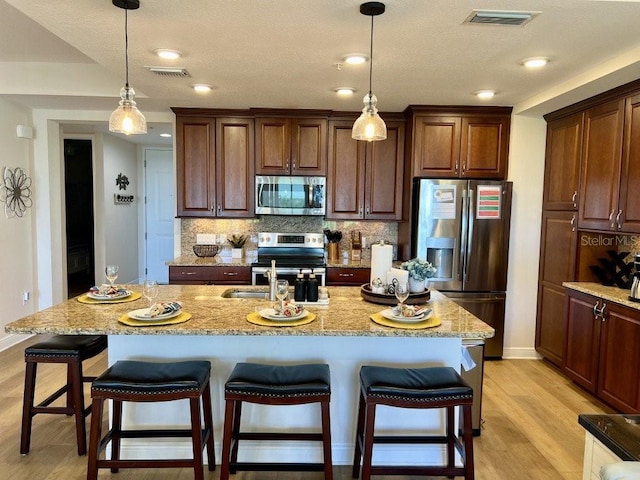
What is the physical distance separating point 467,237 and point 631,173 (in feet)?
4.44

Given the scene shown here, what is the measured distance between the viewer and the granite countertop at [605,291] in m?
2.82

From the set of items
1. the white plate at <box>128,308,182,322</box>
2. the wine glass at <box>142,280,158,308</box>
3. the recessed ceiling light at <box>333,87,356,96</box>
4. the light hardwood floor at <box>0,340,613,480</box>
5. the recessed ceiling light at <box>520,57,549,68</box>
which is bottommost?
the light hardwood floor at <box>0,340,613,480</box>

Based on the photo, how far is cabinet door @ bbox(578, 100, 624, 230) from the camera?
310 cm

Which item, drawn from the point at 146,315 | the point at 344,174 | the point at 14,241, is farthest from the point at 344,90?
the point at 14,241

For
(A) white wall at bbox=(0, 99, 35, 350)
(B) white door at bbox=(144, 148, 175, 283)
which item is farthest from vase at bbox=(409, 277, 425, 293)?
(B) white door at bbox=(144, 148, 175, 283)

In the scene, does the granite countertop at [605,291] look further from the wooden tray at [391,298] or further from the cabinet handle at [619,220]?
the wooden tray at [391,298]

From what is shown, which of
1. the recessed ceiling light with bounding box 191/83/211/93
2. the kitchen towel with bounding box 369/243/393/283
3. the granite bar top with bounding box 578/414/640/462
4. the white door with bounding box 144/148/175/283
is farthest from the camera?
the white door with bounding box 144/148/175/283

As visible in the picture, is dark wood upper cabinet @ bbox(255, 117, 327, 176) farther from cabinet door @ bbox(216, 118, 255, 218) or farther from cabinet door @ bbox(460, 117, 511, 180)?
cabinet door @ bbox(460, 117, 511, 180)

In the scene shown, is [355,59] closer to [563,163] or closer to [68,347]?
[563,163]

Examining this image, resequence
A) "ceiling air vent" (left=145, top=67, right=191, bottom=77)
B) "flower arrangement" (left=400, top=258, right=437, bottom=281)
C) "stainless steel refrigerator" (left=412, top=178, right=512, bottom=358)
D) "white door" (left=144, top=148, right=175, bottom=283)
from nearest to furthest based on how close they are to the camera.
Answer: "flower arrangement" (left=400, top=258, right=437, bottom=281)
"ceiling air vent" (left=145, top=67, right=191, bottom=77)
"stainless steel refrigerator" (left=412, top=178, right=512, bottom=358)
"white door" (left=144, top=148, right=175, bottom=283)

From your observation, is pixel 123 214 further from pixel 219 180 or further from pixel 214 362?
pixel 214 362

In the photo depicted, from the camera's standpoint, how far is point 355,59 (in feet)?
8.93

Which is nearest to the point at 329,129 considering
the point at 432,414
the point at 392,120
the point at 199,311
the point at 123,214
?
the point at 392,120

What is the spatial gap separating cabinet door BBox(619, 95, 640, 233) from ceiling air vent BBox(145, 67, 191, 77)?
3163 millimetres
